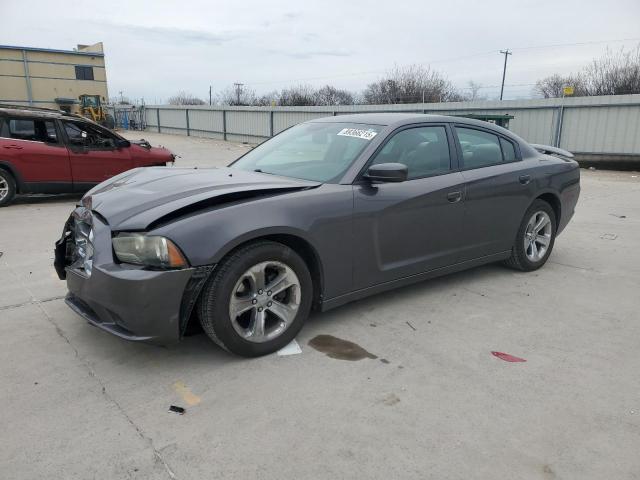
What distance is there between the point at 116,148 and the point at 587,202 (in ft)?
29.5

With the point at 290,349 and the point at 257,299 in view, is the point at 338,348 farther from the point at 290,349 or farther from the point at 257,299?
the point at 257,299

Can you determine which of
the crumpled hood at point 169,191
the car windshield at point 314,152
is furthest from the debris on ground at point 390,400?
the car windshield at point 314,152

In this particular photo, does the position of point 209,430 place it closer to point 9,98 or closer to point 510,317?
point 510,317

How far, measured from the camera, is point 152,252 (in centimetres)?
291

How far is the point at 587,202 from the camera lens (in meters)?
9.88

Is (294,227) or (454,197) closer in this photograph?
(294,227)

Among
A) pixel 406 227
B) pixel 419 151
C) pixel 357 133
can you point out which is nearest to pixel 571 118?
pixel 419 151

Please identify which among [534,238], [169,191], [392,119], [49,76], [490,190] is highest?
[49,76]

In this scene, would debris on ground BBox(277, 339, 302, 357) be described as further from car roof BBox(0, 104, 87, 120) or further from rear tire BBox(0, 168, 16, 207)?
car roof BBox(0, 104, 87, 120)

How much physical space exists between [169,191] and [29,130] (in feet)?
22.2

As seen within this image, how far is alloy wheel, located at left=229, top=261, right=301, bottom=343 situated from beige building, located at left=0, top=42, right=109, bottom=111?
4278cm

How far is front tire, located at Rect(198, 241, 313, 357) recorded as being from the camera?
305 cm

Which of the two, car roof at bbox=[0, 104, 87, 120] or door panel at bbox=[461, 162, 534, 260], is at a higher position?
car roof at bbox=[0, 104, 87, 120]

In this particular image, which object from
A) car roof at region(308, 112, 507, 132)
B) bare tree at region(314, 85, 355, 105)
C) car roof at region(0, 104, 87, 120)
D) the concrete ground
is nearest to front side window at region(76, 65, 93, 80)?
bare tree at region(314, 85, 355, 105)
